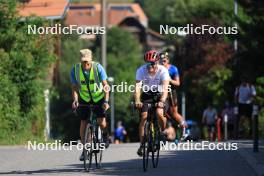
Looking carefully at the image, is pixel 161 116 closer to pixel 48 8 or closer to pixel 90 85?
pixel 90 85

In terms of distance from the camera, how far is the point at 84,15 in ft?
444

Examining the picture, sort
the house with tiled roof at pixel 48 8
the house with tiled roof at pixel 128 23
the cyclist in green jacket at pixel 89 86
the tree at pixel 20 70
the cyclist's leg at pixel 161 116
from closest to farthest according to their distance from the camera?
1. the cyclist in green jacket at pixel 89 86
2. the cyclist's leg at pixel 161 116
3. the tree at pixel 20 70
4. the house with tiled roof at pixel 48 8
5. the house with tiled roof at pixel 128 23

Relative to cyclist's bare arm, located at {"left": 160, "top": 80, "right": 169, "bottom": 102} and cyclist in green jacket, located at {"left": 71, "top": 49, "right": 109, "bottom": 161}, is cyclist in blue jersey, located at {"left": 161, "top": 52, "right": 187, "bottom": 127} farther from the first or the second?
cyclist in green jacket, located at {"left": 71, "top": 49, "right": 109, "bottom": 161}

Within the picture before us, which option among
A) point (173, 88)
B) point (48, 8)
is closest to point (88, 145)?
point (173, 88)

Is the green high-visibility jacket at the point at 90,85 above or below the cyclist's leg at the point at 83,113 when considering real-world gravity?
above

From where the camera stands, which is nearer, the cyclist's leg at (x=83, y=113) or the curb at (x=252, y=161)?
the curb at (x=252, y=161)

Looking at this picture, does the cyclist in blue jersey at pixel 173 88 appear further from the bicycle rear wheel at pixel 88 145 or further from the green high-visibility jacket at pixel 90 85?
the bicycle rear wheel at pixel 88 145

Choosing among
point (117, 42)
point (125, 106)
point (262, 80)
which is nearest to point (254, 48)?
point (262, 80)

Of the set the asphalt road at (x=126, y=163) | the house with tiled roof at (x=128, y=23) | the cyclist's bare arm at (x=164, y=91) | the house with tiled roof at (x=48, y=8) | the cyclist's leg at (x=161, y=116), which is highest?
the house with tiled roof at (x=128, y=23)

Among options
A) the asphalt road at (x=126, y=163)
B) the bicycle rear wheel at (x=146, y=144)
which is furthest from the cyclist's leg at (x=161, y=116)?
the asphalt road at (x=126, y=163)

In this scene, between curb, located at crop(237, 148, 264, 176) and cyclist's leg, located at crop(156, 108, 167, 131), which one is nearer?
curb, located at crop(237, 148, 264, 176)

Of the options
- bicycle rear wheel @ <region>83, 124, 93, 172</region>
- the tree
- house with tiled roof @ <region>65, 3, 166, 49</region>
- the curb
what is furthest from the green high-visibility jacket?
house with tiled roof @ <region>65, 3, 166, 49</region>

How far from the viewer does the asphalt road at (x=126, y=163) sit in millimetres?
16172

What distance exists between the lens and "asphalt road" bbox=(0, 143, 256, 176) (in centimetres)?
1617
